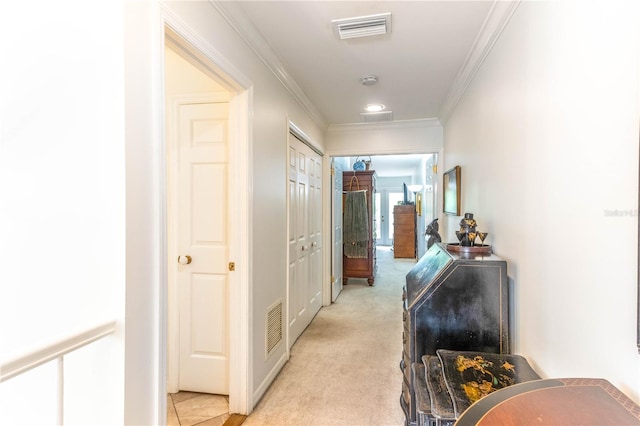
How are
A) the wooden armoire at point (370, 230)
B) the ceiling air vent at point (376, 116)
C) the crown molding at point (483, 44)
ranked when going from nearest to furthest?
1. the crown molding at point (483, 44)
2. the ceiling air vent at point (376, 116)
3. the wooden armoire at point (370, 230)

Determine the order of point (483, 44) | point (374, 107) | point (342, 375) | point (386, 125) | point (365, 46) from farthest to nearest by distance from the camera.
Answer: point (386, 125) → point (374, 107) → point (342, 375) → point (365, 46) → point (483, 44)

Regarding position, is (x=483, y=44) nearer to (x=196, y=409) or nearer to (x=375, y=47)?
(x=375, y=47)

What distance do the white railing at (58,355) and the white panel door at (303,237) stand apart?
1864 mm

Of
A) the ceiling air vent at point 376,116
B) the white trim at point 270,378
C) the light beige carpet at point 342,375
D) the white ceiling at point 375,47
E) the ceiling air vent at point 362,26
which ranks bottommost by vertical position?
the light beige carpet at point 342,375

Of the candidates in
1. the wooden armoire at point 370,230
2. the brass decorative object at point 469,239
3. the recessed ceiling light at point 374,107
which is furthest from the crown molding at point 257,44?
the wooden armoire at point 370,230

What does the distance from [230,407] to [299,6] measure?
2.40m

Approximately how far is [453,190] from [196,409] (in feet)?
8.83

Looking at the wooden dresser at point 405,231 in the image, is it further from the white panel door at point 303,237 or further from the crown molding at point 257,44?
the crown molding at point 257,44

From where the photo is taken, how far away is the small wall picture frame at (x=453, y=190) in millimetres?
2797

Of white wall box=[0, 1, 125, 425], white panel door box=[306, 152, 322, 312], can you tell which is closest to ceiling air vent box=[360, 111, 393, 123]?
white panel door box=[306, 152, 322, 312]

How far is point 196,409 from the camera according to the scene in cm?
205

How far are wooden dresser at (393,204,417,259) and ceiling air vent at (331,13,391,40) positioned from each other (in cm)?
695

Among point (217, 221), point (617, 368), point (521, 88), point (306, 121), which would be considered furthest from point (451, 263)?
point (306, 121)

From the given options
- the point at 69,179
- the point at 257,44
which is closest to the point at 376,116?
the point at 257,44
